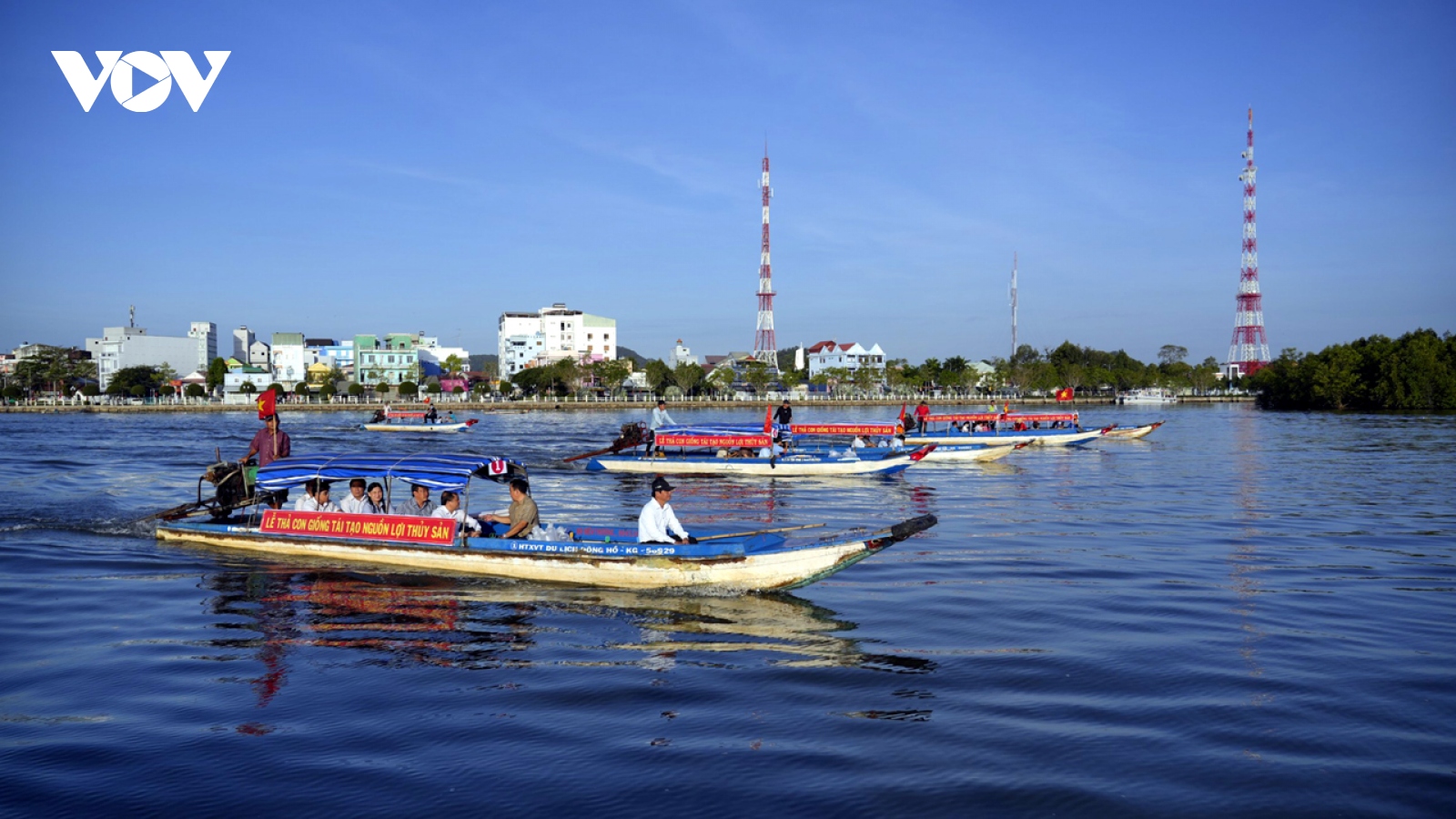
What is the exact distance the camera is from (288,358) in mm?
138875

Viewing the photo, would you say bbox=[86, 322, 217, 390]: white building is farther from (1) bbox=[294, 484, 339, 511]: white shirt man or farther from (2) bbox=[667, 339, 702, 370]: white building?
(1) bbox=[294, 484, 339, 511]: white shirt man

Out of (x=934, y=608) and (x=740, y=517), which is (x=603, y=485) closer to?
(x=740, y=517)

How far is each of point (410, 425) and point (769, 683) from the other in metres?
60.3

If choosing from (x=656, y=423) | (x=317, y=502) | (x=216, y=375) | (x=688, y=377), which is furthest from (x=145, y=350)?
(x=317, y=502)

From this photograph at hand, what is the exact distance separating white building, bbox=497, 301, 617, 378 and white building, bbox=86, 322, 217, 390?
147 ft

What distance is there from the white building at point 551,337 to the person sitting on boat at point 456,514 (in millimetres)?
132516

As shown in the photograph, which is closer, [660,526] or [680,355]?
[660,526]

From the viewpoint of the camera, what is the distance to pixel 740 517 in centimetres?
2397

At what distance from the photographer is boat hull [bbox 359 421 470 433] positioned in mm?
66125

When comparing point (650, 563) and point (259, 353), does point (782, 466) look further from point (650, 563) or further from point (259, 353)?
point (259, 353)

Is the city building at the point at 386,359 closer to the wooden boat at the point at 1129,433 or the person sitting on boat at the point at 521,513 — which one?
the wooden boat at the point at 1129,433

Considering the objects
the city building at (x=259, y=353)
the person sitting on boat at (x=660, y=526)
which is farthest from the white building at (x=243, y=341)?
the person sitting on boat at (x=660, y=526)

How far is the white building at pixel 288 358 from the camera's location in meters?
138

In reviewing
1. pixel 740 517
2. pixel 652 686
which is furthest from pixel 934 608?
pixel 740 517
